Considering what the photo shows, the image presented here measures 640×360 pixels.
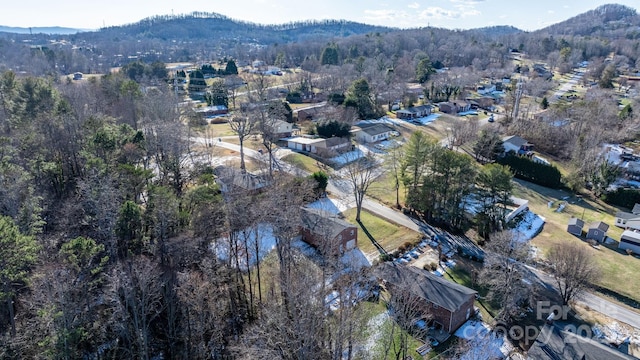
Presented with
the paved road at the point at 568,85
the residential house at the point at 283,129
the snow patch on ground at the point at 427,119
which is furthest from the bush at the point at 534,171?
the paved road at the point at 568,85

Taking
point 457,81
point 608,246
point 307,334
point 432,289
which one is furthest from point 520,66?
point 307,334

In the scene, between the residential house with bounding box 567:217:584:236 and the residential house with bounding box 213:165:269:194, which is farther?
the residential house with bounding box 567:217:584:236

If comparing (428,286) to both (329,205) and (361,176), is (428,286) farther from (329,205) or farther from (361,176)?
(329,205)

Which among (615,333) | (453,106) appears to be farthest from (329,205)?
(453,106)

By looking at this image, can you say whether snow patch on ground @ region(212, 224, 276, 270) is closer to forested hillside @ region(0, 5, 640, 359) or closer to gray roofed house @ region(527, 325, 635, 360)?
forested hillside @ region(0, 5, 640, 359)

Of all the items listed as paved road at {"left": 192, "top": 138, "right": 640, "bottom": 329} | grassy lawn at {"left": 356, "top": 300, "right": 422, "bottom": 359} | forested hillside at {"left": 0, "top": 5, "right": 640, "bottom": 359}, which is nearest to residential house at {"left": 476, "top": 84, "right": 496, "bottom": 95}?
forested hillside at {"left": 0, "top": 5, "right": 640, "bottom": 359}
